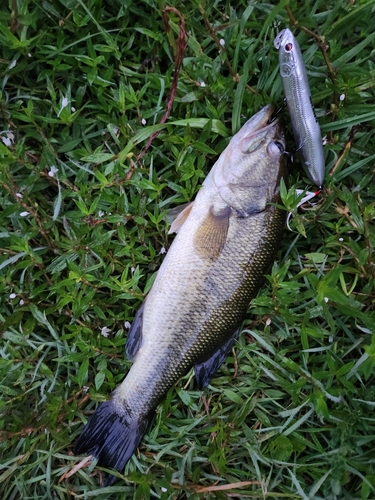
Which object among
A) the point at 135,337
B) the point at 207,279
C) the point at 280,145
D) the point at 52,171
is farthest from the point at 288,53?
the point at 135,337

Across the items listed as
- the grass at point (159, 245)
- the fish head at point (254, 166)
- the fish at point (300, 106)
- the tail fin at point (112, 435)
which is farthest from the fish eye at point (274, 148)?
the tail fin at point (112, 435)

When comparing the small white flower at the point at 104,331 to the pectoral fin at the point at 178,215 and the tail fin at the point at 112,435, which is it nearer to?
the tail fin at the point at 112,435

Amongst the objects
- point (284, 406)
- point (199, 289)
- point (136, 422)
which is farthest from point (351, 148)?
point (136, 422)

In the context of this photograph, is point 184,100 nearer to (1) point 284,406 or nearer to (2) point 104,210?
(2) point 104,210

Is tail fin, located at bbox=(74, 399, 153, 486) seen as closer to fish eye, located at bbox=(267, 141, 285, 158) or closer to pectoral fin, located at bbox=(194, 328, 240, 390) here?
pectoral fin, located at bbox=(194, 328, 240, 390)

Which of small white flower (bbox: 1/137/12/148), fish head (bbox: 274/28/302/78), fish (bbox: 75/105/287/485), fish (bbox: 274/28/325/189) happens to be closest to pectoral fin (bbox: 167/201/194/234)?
fish (bbox: 75/105/287/485)

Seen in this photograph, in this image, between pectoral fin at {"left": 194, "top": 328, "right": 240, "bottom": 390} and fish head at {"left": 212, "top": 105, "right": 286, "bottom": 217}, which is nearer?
fish head at {"left": 212, "top": 105, "right": 286, "bottom": 217}
